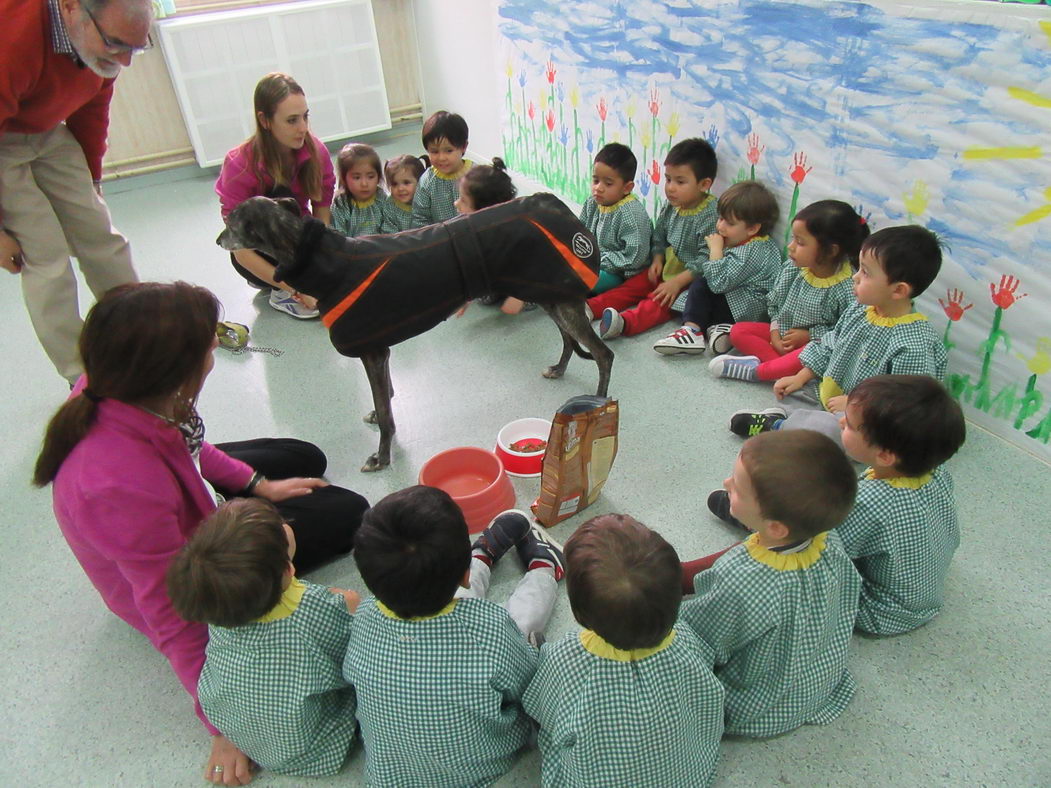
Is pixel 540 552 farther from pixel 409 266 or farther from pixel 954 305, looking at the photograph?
pixel 954 305

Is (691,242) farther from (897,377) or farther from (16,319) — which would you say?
(16,319)

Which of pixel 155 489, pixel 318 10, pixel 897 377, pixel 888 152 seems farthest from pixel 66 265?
pixel 318 10

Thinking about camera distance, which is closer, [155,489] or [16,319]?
[155,489]

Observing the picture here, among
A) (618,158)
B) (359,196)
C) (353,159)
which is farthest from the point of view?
(359,196)

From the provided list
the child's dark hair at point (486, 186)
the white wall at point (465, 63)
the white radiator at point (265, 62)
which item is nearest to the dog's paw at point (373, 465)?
the child's dark hair at point (486, 186)

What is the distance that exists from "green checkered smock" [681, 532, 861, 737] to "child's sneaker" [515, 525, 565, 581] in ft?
1.35

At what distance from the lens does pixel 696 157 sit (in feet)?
8.46

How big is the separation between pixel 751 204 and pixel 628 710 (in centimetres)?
188

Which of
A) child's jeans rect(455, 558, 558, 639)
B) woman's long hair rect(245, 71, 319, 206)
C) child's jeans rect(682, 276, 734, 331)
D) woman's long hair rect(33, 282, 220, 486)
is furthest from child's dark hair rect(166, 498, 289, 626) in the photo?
woman's long hair rect(245, 71, 319, 206)

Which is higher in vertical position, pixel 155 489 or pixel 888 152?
pixel 888 152

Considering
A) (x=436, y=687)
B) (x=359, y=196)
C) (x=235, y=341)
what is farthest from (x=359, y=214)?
(x=436, y=687)

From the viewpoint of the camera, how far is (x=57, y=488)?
4.17 feet

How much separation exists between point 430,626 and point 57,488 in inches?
28.5

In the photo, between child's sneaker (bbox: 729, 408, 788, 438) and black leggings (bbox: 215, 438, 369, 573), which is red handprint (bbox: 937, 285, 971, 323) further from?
black leggings (bbox: 215, 438, 369, 573)
